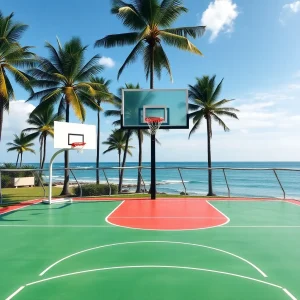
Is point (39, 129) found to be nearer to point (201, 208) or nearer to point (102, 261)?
point (201, 208)

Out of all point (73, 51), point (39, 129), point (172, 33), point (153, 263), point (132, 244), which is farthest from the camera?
point (39, 129)

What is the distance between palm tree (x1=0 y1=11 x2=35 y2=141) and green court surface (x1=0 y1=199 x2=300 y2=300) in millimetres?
8796

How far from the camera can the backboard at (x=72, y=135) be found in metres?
11.0

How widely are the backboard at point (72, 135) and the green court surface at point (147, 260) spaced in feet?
11.5

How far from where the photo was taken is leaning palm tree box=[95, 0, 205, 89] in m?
13.6

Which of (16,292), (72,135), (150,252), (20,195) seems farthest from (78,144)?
(16,292)

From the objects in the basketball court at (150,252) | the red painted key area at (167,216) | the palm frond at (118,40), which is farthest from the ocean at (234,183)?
the palm frond at (118,40)

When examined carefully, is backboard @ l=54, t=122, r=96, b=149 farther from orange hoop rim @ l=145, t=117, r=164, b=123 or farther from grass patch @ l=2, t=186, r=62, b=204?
grass patch @ l=2, t=186, r=62, b=204

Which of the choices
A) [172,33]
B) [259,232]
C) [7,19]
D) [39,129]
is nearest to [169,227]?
[259,232]

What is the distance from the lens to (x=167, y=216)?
881 cm

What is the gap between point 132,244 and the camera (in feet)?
19.4

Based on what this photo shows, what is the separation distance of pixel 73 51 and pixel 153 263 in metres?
16.6

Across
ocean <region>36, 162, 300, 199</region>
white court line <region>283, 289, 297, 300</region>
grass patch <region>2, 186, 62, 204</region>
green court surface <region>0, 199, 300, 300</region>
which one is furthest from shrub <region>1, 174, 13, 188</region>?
white court line <region>283, 289, 297, 300</region>

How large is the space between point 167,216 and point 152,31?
30.5 ft
